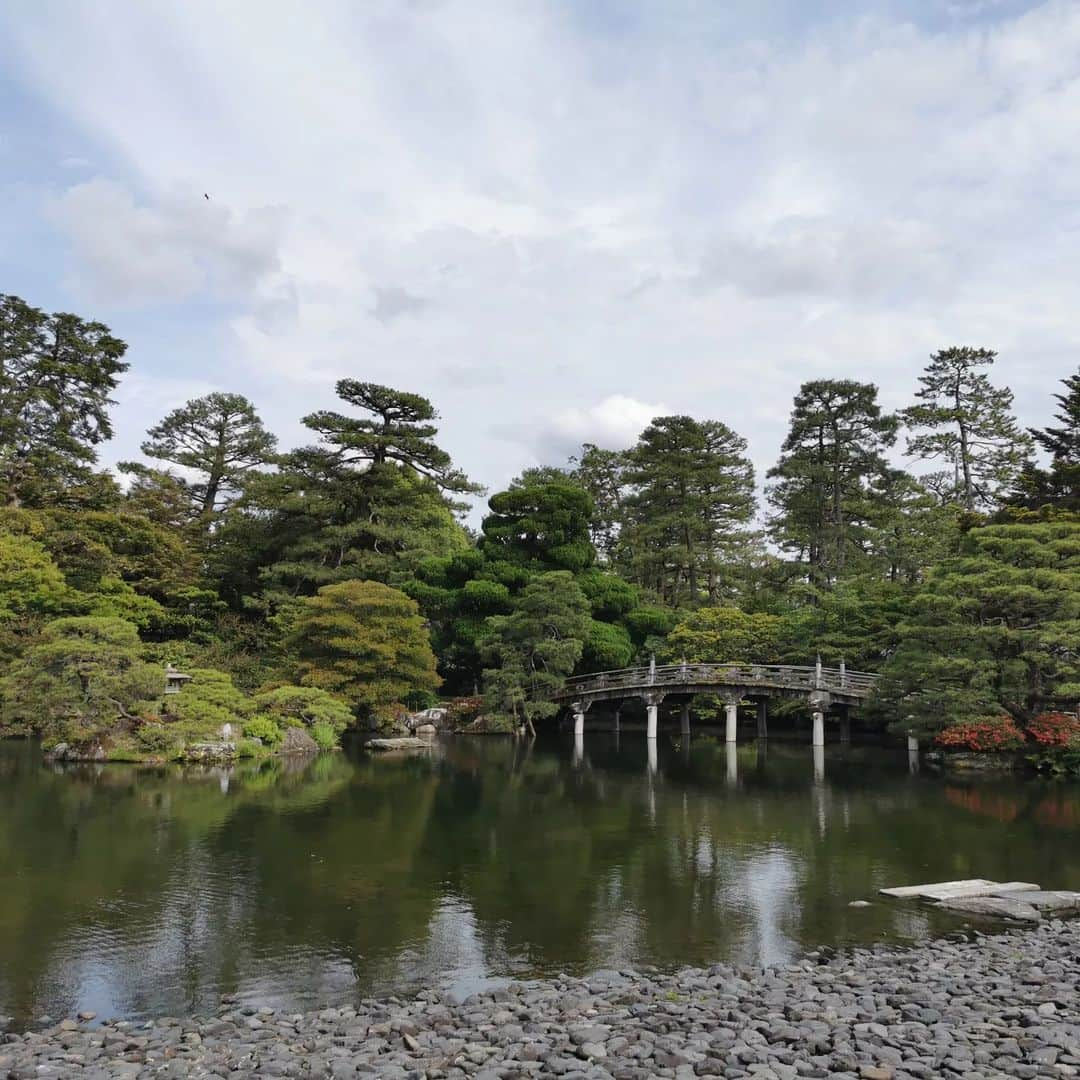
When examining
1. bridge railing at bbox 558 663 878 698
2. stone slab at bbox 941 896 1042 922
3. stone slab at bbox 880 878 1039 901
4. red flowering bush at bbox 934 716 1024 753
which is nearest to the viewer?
stone slab at bbox 941 896 1042 922

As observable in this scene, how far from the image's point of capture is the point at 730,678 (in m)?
29.0

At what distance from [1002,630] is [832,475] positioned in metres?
16.6

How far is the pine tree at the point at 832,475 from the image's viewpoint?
122 feet

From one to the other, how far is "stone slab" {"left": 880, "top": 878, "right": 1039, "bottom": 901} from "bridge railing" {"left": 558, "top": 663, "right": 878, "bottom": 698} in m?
15.9

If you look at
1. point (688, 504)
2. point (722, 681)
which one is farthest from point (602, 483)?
point (722, 681)

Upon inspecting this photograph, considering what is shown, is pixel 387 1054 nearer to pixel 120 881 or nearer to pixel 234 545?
pixel 120 881

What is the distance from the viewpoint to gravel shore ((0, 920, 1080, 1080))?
5555mm

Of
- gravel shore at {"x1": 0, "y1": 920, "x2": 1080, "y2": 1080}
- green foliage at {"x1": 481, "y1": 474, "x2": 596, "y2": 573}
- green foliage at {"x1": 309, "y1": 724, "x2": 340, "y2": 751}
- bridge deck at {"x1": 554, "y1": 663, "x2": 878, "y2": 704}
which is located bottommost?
Answer: gravel shore at {"x1": 0, "y1": 920, "x2": 1080, "y2": 1080}

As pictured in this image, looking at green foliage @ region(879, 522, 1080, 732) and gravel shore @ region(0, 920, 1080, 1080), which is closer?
gravel shore @ region(0, 920, 1080, 1080)

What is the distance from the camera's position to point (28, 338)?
3678 centimetres

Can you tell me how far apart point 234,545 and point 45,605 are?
10.2 metres

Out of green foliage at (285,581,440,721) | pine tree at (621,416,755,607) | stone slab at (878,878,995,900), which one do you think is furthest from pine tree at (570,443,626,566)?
stone slab at (878,878,995,900)

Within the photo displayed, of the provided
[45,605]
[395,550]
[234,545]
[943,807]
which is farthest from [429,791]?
[234,545]

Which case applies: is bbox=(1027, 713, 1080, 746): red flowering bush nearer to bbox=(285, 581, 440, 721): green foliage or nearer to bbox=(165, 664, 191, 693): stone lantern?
bbox=(285, 581, 440, 721): green foliage
